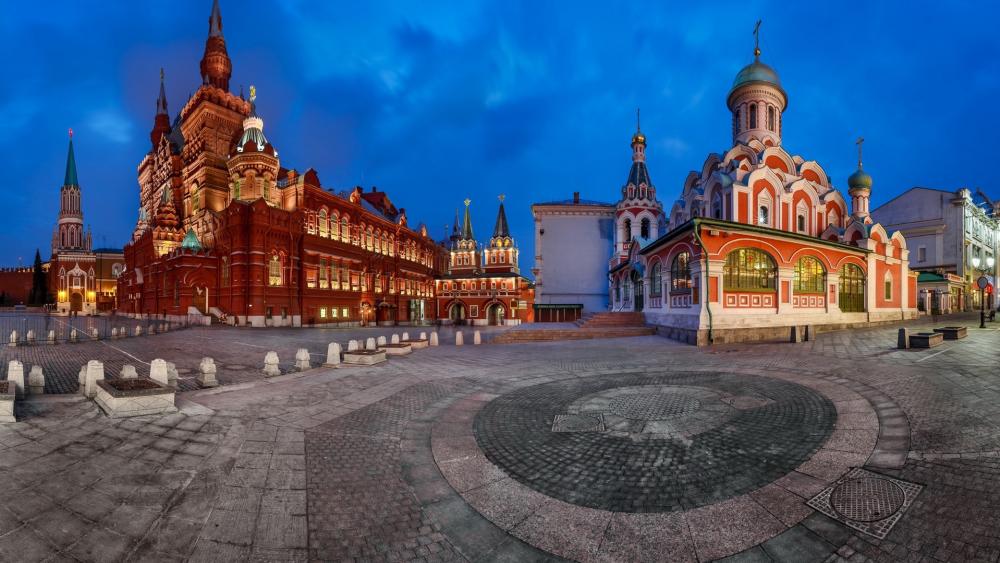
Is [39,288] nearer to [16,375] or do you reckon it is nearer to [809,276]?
[16,375]

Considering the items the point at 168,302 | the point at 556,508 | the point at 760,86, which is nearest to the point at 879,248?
the point at 760,86

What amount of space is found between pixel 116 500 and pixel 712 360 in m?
13.8

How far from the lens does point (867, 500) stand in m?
3.89

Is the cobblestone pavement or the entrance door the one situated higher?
the cobblestone pavement

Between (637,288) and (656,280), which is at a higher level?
(656,280)

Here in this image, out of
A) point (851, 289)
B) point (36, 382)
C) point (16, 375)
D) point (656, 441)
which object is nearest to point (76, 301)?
point (36, 382)

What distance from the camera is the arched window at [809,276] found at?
67.6ft

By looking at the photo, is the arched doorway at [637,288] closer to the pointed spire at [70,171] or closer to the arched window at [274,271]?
the arched window at [274,271]

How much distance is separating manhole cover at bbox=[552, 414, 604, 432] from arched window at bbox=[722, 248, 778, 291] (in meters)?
14.7

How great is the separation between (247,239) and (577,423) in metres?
41.0

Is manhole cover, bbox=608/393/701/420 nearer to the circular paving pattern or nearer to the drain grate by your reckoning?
the circular paving pattern

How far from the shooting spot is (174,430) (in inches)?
236

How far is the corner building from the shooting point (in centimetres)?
3844

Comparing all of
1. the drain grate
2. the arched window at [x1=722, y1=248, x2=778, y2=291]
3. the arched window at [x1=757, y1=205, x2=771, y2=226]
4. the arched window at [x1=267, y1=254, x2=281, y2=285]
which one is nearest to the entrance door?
the arched window at [x1=267, y1=254, x2=281, y2=285]
